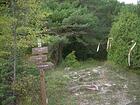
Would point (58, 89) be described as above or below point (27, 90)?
below

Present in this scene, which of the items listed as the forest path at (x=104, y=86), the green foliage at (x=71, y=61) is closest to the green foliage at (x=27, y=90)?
the forest path at (x=104, y=86)

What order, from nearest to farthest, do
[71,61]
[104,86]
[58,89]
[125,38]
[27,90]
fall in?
[27,90] → [58,89] → [104,86] → [125,38] → [71,61]

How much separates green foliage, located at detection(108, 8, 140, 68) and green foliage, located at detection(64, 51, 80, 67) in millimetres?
1731

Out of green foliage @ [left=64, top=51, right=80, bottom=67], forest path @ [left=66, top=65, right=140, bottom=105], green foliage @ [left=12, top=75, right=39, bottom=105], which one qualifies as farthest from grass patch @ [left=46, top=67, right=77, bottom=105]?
green foliage @ [left=64, top=51, right=80, bottom=67]

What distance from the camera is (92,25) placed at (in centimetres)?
1447

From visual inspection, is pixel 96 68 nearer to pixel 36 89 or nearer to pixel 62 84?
pixel 62 84

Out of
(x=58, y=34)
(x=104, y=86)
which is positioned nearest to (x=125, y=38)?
(x=104, y=86)

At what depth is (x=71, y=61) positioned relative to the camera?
14.2 meters

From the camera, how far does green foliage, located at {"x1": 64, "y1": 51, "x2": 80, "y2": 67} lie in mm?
14127

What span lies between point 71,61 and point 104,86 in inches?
113

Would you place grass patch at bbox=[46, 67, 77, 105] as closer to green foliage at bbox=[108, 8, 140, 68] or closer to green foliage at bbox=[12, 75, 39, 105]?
green foliage at bbox=[12, 75, 39, 105]

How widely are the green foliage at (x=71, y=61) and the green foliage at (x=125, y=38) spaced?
1.73 meters

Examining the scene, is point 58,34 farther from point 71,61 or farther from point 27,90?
point 27,90

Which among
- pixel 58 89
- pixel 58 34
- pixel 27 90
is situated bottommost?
pixel 58 89
